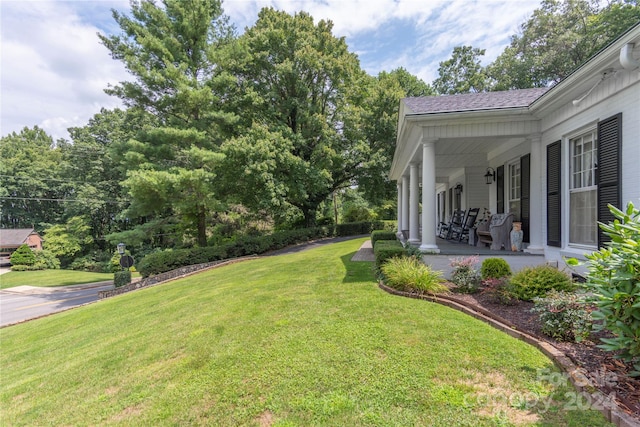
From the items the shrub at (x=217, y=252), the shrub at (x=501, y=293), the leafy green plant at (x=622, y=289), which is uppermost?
the leafy green plant at (x=622, y=289)

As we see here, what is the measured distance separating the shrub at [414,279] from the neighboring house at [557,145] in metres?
1.20

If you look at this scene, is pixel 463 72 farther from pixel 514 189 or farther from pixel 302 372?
pixel 302 372

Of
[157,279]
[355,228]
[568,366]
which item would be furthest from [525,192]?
[355,228]

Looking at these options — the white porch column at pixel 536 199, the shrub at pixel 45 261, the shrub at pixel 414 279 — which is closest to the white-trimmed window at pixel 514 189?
the white porch column at pixel 536 199

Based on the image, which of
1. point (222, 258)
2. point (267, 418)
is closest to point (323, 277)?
point (267, 418)

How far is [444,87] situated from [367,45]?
14142 mm

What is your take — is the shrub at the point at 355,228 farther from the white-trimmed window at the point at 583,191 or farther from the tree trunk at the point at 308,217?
the white-trimmed window at the point at 583,191

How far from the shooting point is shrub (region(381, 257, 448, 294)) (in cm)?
482

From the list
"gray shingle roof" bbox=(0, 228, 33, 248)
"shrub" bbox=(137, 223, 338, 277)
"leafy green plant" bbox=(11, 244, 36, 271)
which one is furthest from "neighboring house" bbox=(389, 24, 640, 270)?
"gray shingle roof" bbox=(0, 228, 33, 248)

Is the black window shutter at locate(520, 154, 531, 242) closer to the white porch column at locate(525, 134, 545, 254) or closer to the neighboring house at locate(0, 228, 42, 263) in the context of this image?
the white porch column at locate(525, 134, 545, 254)

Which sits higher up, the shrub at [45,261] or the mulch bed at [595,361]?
the mulch bed at [595,361]

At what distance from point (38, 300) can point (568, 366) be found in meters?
23.6

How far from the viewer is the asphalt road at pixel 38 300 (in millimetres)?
13540

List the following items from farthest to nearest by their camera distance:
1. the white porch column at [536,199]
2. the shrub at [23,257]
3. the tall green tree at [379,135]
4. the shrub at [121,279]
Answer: the shrub at [23,257] < the tall green tree at [379,135] < the shrub at [121,279] < the white porch column at [536,199]
